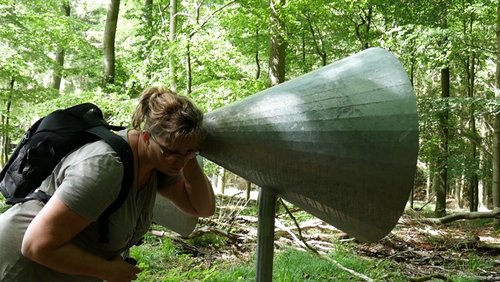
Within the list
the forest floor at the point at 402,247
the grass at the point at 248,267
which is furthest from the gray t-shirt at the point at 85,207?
the forest floor at the point at 402,247

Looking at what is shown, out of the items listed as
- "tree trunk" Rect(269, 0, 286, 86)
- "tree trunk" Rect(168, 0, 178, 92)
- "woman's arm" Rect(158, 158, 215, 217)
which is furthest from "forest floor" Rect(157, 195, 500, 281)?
"woman's arm" Rect(158, 158, 215, 217)

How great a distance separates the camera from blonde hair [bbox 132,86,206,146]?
1.46m

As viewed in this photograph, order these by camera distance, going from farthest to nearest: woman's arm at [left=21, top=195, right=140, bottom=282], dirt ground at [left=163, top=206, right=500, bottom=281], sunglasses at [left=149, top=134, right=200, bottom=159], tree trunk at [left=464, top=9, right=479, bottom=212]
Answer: tree trunk at [left=464, top=9, right=479, bottom=212] → dirt ground at [left=163, top=206, right=500, bottom=281] → sunglasses at [left=149, top=134, right=200, bottom=159] → woman's arm at [left=21, top=195, right=140, bottom=282]

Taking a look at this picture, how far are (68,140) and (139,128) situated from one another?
25 centimetres

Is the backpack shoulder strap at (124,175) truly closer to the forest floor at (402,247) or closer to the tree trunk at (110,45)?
the forest floor at (402,247)

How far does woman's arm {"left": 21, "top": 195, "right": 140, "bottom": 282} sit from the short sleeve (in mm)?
28

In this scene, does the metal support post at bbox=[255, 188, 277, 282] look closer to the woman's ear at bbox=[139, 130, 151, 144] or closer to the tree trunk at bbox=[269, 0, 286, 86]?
the woman's ear at bbox=[139, 130, 151, 144]

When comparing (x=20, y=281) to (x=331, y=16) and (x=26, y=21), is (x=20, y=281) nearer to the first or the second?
(x=26, y=21)

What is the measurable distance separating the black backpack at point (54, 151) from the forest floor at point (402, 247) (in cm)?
402

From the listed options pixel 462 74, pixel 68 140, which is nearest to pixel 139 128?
pixel 68 140

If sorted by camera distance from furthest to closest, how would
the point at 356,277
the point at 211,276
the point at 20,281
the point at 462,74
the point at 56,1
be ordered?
the point at 462,74 < the point at 56,1 < the point at 356,277 < the point at 211,276 < the point at 20,281

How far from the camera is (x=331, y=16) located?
12625 millimetres

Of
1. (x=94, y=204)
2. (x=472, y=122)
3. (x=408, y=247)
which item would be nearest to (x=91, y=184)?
(x=94, y=204)

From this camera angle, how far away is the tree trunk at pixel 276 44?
898 centimetres
